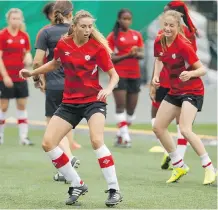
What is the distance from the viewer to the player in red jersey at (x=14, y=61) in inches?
568

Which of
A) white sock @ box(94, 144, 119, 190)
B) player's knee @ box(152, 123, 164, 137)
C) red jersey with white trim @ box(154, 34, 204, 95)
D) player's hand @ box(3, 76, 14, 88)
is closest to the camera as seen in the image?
white sock @ box(94, 144, 119, 190)

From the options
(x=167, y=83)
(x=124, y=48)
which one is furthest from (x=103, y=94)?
(x=124, y=48)

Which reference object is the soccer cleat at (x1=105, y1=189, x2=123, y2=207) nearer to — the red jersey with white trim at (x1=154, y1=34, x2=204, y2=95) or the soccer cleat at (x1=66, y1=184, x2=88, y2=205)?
the soccer cleat at (x1=66, y1=184, x2=88, y2=205)

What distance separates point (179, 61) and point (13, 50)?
449 centimetres

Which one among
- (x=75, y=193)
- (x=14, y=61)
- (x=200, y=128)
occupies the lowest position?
(x=200, y=128)

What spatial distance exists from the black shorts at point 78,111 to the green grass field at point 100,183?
82 centimetres

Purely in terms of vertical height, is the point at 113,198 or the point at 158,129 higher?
the point at 158,129

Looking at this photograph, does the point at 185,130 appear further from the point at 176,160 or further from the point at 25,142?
the point at 25,142

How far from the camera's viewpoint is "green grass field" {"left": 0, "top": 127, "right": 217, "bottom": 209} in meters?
9.23

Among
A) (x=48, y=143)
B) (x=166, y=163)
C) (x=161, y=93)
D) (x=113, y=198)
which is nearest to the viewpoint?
(x=113, y=198)

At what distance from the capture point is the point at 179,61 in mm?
10672

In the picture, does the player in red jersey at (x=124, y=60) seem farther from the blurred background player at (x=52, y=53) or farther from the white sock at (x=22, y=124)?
the blurred background player at (x=52, y=53)

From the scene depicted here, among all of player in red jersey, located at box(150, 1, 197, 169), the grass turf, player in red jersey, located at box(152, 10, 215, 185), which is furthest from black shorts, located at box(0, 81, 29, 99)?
player in red jersey, located at box(152, 10, 215, 185)

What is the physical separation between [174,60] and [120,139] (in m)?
4.41
